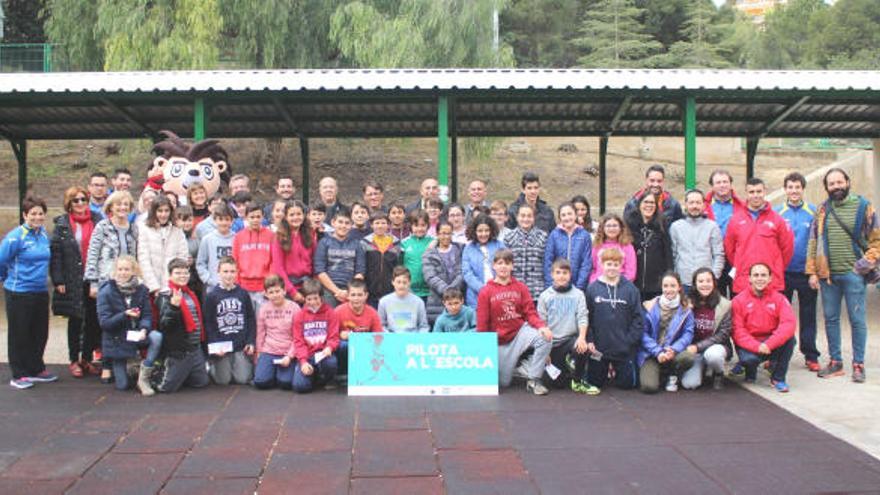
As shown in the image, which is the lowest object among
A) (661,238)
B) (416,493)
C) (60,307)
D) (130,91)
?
(416,493)

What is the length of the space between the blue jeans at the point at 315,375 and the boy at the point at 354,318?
13 cm

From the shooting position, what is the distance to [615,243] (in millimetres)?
7293

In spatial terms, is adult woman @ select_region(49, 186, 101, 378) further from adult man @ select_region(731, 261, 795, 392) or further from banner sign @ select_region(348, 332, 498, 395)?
adult man @ select_region(731, 261, 795, 392)

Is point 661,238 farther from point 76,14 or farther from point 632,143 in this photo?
A: point 632,143

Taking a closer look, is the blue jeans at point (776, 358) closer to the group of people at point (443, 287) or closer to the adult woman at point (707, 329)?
the group of people at point (443, 287)

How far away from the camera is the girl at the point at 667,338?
267 inches

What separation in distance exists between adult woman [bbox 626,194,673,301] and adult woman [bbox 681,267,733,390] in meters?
0.42

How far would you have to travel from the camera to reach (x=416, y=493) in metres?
4.46

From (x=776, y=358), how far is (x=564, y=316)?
69.8 inches

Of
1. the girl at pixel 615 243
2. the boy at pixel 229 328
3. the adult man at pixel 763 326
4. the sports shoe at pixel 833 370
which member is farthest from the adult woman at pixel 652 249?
the boy at pixel 229 328

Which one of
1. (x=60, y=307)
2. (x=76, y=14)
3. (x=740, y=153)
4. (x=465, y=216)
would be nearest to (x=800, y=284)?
(x=465, y=216)

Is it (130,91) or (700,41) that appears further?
(700,41)

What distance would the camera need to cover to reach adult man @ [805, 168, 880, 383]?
23.2ft

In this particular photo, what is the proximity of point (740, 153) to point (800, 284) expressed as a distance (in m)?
23.8
